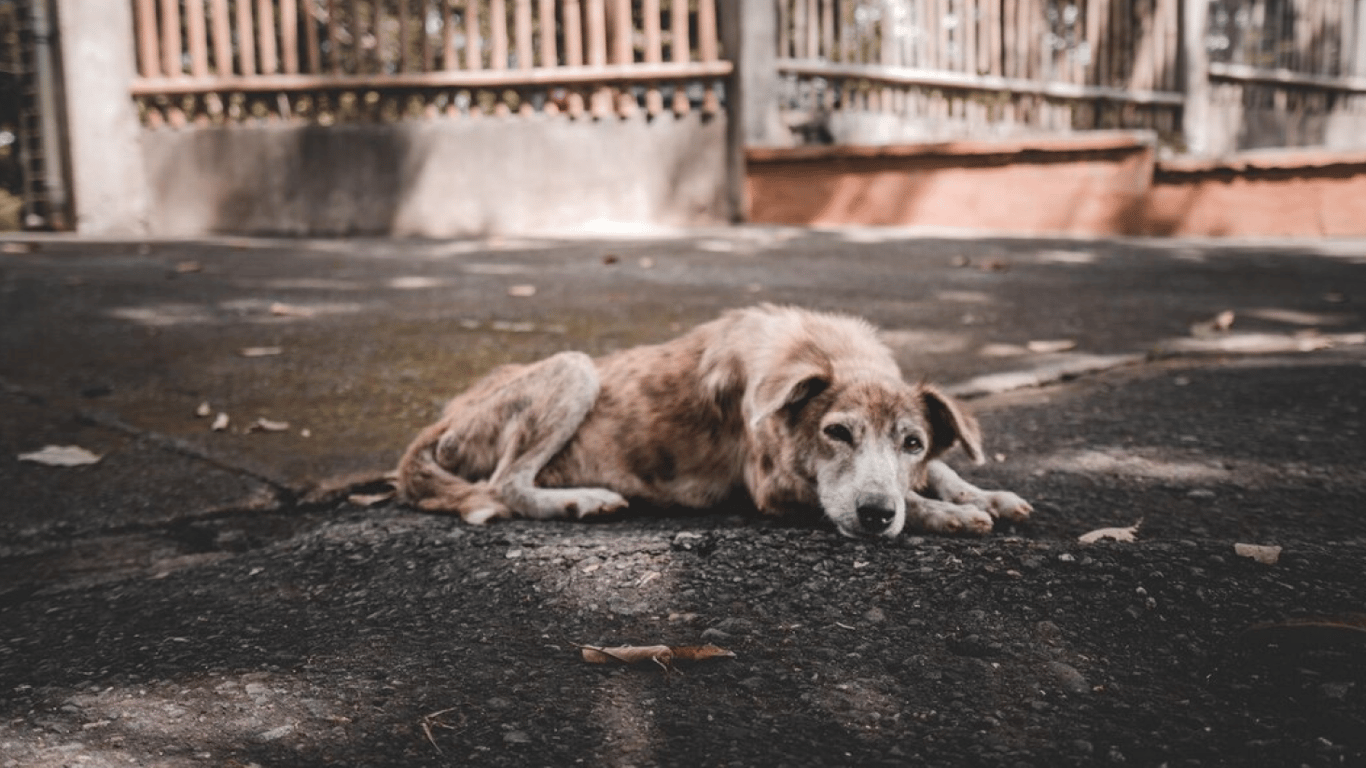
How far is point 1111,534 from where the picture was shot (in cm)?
267

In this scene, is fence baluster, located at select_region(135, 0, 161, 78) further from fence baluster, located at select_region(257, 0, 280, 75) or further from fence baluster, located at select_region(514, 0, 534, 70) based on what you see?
fence baluster, located at select_region(514, 0, 534, 70)

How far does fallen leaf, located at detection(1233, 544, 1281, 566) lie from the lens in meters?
2.43

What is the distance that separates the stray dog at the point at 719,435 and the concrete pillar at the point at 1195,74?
10.0m

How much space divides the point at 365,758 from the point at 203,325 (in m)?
4.22

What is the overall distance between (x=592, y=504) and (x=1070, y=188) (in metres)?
6.64

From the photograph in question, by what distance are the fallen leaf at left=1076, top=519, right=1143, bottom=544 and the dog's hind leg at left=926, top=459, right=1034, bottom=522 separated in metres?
0.18

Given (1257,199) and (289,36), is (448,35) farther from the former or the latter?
(1257,199)

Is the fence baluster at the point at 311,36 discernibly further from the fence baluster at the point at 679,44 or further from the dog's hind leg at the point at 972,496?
the dog's hind leg at the point at 972,496

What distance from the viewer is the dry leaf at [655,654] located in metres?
2.06

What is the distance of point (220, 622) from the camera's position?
2.36 m

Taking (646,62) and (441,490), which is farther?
(646,62)

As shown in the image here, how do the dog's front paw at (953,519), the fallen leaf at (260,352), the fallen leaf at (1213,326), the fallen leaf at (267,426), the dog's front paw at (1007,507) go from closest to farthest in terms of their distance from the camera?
the dog's front paw at (953,519), the dog's front paw at (1007,507), the fallen leaf at (267,426), the fallen leaf at (260,352), the fallen leaf at (1213,326)

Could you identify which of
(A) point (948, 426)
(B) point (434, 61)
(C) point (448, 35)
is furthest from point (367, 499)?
(B) point (434, 61)

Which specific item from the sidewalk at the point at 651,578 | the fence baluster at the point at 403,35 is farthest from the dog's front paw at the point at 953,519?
the fence baluster at the point at 403,35
